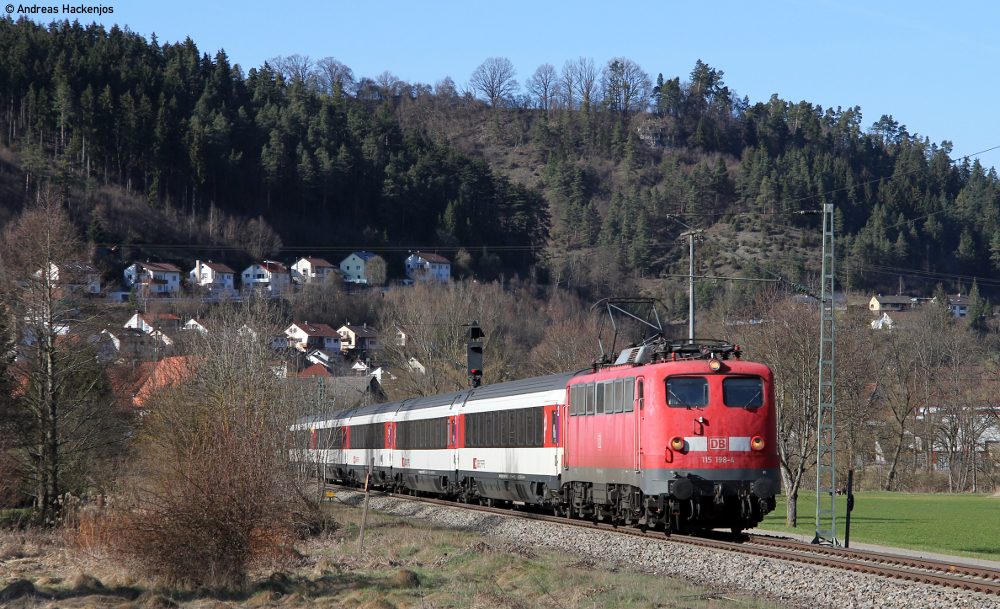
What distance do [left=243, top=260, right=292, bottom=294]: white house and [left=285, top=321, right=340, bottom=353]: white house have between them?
11.4 metres

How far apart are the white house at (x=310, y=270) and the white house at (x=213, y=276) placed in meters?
9.64

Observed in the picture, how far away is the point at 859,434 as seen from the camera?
164ft

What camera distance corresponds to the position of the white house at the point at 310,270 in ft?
470

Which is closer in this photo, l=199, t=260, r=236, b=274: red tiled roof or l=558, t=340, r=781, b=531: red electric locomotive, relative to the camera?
l=558, t=340, r=781, b=531: red electric locomotive

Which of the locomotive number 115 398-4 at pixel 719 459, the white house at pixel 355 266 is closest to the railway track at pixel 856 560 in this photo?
the locomotive number 115 398-4 at pixel 719 459

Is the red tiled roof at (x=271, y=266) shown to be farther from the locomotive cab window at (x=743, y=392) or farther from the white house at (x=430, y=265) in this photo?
the locomotive cab window at (x=743, y=392)

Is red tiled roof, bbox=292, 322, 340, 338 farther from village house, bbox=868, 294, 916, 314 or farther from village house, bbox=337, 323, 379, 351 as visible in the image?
village house, bbox=868, 294, 916, 314

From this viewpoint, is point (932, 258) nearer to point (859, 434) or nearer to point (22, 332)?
point (859, 434)

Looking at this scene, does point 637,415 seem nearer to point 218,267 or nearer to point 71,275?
point 71,275

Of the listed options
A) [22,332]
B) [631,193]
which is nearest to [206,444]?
[22,332]

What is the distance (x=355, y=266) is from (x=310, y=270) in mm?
7598

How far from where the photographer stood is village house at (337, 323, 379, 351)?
126188 mm

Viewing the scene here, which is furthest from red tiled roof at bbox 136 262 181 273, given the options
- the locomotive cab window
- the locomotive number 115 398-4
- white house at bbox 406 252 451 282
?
the locomotive number 115 398-4

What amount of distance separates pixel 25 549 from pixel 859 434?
39503mm
